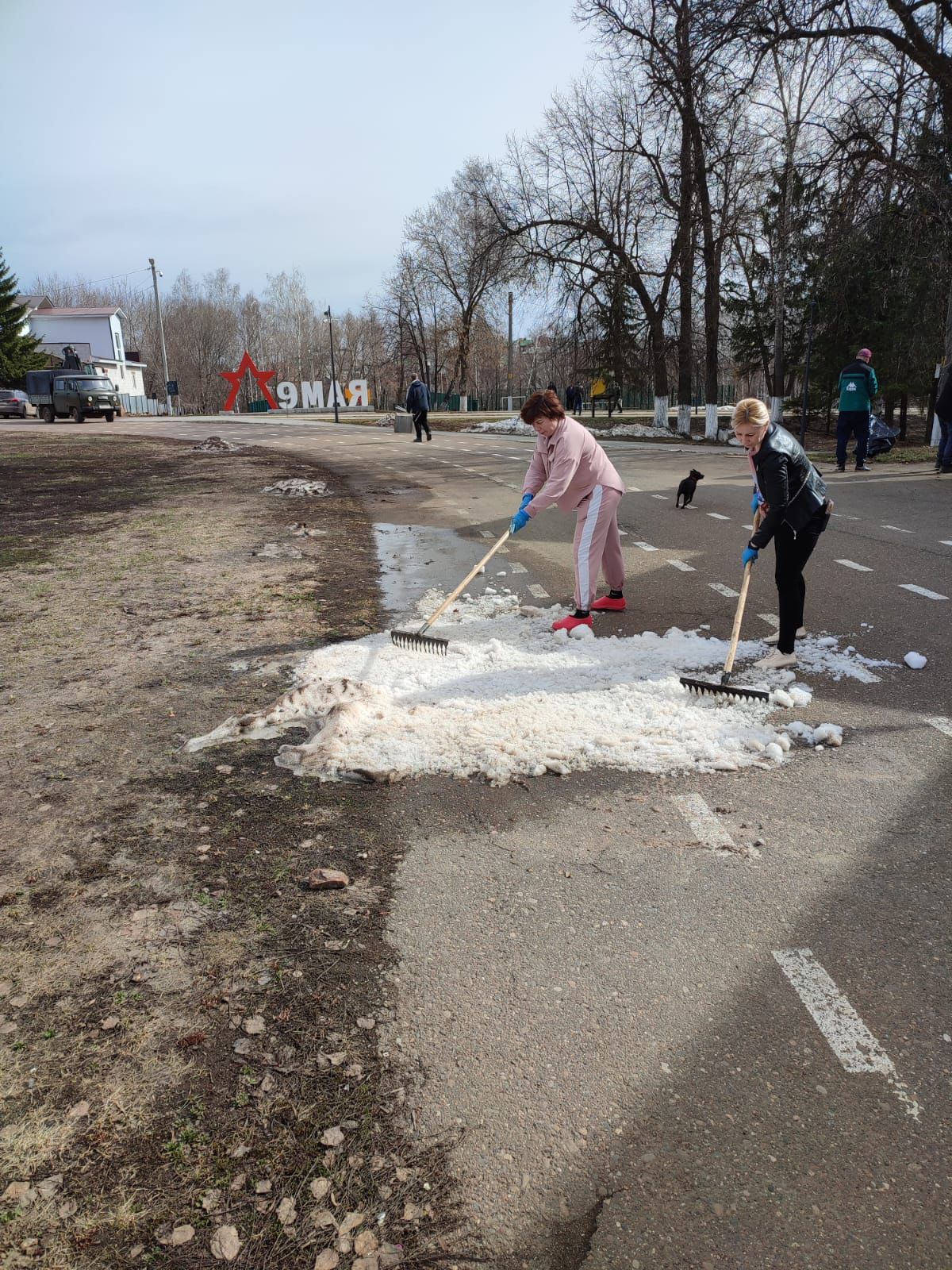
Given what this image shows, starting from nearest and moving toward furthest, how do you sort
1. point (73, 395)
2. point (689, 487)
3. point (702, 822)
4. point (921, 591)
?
point (702, 822) → point (921, 591) → point (689, 487) → point (73, 395)

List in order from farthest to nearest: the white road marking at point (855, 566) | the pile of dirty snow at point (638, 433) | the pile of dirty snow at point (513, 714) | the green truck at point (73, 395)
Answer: the green truck at point (73, 395) → the pile of dirty snow at point (638, 433) → the white road marking at point (855, 566) → the pile of dirty snow at point (513, 714)

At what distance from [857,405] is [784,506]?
11.2m

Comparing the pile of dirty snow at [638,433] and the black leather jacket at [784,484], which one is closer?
the black leather jacket at [784,484]

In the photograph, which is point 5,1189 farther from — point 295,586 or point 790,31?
point 790,31

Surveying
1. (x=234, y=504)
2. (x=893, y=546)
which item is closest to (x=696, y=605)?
(x=893, y=546)

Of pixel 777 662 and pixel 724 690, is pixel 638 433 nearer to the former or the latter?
pixel 777 662

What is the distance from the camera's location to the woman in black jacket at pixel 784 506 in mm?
5070

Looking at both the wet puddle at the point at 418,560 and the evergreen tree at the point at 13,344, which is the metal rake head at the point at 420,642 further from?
the evergreen tree at the point at 13,344

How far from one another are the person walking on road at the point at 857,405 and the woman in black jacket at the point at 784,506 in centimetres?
1034

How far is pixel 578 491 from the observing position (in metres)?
6.43

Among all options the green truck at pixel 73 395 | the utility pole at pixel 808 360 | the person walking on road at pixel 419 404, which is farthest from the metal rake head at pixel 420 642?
the green truck at pixel 73 395

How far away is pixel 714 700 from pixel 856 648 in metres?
1.49

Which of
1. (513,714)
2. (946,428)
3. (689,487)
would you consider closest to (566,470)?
(513,714)

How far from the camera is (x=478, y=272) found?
2983 centimetres
